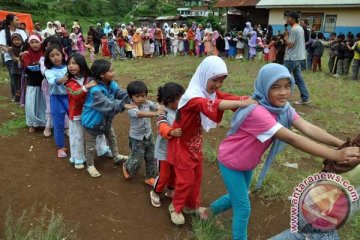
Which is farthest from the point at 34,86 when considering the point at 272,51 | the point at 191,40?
the point at 191,40

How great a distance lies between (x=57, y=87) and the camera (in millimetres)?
4215

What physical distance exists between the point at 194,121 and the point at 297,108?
4.55 m

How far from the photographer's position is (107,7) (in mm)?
36844

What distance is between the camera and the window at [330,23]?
799 inches

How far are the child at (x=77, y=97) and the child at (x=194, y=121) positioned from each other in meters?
1.29

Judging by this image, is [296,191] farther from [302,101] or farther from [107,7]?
[107,7]

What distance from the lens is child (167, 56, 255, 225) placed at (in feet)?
7.90

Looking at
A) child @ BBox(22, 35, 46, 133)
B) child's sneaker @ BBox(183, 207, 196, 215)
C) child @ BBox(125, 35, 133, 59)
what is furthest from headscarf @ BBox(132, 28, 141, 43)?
child's sneaker @ BBox(183, 207, 196, 215)

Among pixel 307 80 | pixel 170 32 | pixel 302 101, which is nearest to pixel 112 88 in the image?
pixel 302 101

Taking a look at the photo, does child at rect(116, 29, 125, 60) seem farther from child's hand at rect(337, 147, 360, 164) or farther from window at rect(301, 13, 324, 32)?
child's hand at rect(337, 147, 360, 164)

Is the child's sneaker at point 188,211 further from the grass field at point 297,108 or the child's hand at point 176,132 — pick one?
the child's hand at point 176,132

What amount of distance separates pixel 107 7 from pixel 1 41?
32603 millimetres

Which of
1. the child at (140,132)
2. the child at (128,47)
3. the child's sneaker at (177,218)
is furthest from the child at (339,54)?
the child's sneaker at (177,218)

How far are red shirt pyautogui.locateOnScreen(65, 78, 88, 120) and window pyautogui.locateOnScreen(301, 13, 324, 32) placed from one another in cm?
1988
